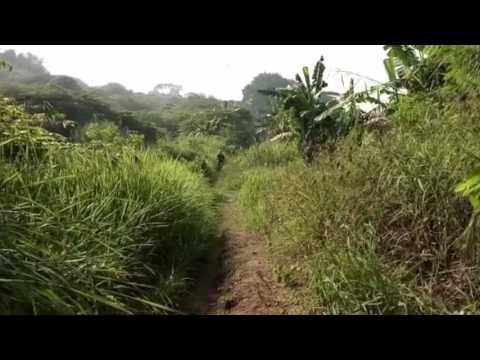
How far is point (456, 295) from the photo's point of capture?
7.65 feet

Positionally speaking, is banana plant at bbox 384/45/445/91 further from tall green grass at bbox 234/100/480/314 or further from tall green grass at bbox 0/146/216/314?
tall green grass at bbox 0/146/216/314

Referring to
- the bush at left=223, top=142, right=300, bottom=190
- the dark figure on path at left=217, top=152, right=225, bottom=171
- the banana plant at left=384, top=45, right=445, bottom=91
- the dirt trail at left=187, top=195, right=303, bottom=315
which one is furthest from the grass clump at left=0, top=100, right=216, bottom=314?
the dark figure on path at left=217, top=152, right=225, bottom=171

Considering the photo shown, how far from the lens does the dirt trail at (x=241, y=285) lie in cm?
295

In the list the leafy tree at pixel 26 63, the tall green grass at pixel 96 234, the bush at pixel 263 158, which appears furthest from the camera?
the leafy tree at pixel 26 63

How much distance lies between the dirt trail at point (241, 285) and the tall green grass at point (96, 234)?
0.22m

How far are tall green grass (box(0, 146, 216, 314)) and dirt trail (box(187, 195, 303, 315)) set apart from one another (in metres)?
0.22

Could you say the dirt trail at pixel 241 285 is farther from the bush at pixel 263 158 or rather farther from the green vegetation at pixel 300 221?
the bush at pixel 263 158

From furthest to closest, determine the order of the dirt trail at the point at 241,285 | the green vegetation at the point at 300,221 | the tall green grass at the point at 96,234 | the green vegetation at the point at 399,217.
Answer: the dirt trail at the point at 241,285, the green vegetation at the point at 399,217, the green vegetation at the point at 300,221, the tall green grass at the point at 96,234

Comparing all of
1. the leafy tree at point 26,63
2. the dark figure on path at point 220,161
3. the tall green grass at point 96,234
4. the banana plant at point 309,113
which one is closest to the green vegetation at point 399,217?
the tall green grass at point 96,234

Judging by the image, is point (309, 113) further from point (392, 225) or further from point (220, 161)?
point (220, 161)

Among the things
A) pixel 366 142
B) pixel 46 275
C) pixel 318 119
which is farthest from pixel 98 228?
pixel 318 119

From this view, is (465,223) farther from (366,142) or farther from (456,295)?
(366,142)

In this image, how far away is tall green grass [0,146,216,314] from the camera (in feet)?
5.34

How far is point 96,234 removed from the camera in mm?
2418
